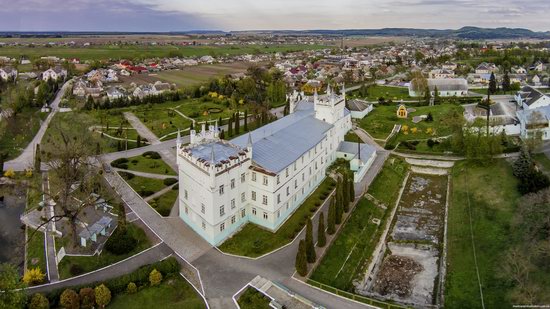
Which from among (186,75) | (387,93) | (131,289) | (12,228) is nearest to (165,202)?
(12,228)

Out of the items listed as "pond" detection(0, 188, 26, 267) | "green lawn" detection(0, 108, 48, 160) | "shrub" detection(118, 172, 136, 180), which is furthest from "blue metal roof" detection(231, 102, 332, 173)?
"green lawn" detection(0, 108, 48, 160)

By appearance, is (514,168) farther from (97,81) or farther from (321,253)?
(97,81)

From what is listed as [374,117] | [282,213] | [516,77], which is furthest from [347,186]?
[516,77]

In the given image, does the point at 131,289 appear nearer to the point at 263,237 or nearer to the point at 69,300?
the point at 69,300


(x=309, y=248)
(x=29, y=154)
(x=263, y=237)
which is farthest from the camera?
(x=29, y=154)

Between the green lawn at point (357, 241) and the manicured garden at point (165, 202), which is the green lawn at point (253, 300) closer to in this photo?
the green lawn at point (357, 241)

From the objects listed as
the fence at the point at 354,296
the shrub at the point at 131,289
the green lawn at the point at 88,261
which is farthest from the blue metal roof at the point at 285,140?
the shrub at the point at 131,289
